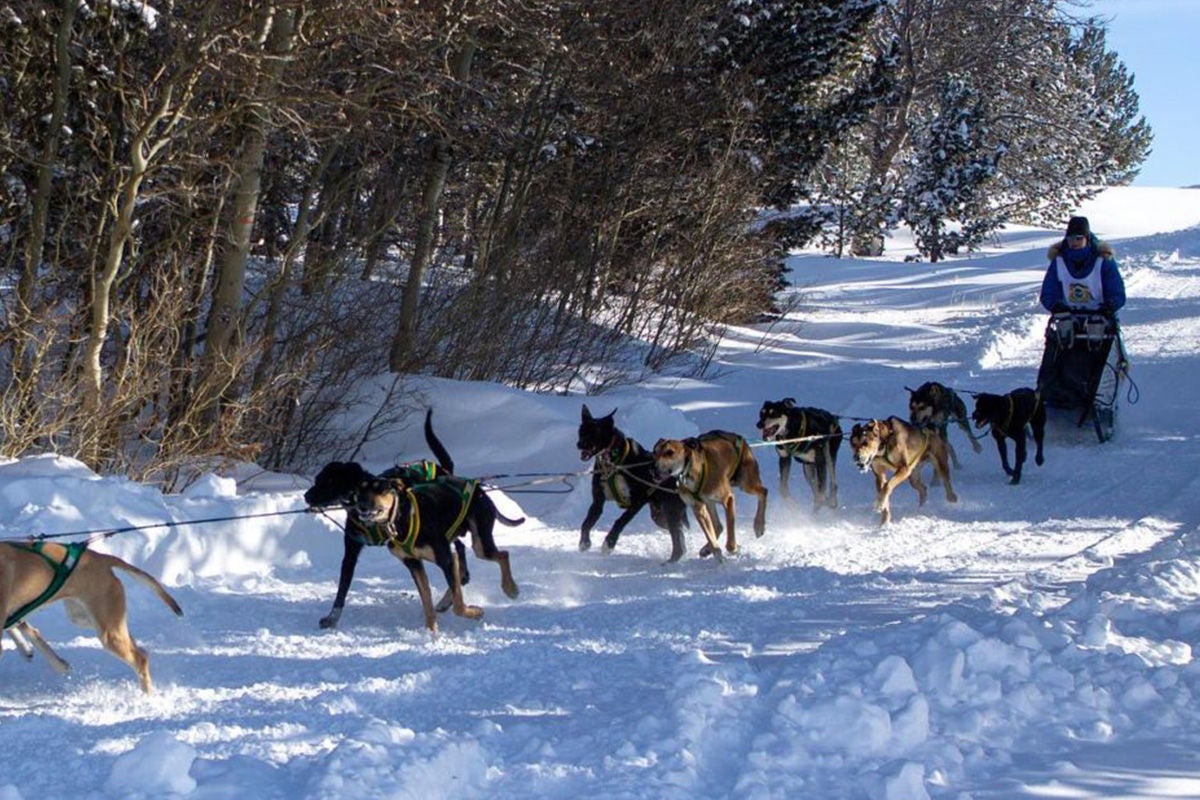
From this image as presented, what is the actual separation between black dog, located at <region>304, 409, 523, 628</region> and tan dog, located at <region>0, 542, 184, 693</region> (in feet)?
3.91

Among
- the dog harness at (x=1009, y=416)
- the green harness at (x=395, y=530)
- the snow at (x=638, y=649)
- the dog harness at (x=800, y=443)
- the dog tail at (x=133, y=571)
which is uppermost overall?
the dog harness at (x=1009, y=416)

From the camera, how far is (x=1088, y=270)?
12531mm

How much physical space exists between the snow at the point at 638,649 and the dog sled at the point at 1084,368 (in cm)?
35

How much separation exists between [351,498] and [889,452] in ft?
15.8

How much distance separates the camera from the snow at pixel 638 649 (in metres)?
4.24

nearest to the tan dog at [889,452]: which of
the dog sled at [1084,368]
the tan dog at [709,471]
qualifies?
the tan dog at [709,471]

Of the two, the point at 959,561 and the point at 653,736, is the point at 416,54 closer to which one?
the point at 959,561

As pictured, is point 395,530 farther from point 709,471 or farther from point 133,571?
point 709,471

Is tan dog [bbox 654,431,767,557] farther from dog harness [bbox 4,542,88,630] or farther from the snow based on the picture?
dog harness [bbox 4,542,88,630]

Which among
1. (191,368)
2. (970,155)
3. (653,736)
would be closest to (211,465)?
(191,368)

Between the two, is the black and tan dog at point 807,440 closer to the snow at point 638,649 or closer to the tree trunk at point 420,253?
the snow at point 638,649

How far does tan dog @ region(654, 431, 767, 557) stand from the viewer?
8.37 metres

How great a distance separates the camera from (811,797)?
408cm

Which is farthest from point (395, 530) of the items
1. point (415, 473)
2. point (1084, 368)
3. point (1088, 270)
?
point (1088, 270)
